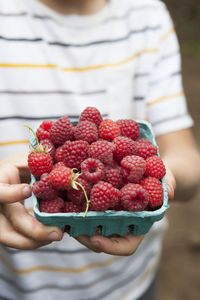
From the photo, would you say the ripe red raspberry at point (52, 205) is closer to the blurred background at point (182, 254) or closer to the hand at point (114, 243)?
the hand at point (114, 243)

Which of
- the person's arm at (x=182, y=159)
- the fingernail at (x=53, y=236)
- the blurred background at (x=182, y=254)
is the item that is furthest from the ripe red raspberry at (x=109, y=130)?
the blurred background at (x=182, y=254)

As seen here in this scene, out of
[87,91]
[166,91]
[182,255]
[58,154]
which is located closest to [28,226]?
[58,154]

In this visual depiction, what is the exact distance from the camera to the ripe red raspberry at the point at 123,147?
0.70 meters

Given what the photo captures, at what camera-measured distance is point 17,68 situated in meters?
0.99

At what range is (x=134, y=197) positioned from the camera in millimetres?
636

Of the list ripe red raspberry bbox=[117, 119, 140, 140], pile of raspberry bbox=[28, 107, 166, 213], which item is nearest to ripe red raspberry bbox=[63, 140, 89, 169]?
pile of raspberry bbox=[28, 107, 166, 213]

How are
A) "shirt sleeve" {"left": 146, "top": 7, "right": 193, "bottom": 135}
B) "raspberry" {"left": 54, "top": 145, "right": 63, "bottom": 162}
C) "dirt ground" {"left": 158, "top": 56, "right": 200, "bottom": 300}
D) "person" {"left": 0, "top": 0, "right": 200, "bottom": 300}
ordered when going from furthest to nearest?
"dirt ground" {"left": 158, "top": 56, "right": 200, "bottom": 300} → "shirt sleeve" {"left": 146, "top": 7, "right": 193, "bottom": 135} → "person" {"left": 0, "top": 0, "right": 200, "bottom": 300} → "raspberry" {"left": 54, "top": 145, "right": 63, "bottom": 162}

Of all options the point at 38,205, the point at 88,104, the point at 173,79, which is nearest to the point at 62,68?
the point at 88,104

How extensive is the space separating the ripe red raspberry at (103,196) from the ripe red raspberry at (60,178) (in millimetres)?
47

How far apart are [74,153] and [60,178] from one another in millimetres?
65

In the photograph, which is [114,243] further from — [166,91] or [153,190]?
[166,91]

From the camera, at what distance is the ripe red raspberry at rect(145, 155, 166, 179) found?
69 centimetres

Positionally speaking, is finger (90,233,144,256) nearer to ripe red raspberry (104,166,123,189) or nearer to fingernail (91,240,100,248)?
fingernail (91,240,100,248)

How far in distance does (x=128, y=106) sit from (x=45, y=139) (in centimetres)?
41
